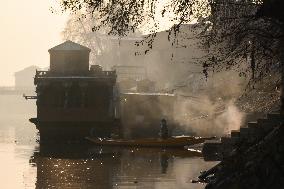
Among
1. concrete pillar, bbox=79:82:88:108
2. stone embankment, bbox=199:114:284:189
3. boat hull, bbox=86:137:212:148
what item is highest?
stone embankment, bbox=199:114:284:189

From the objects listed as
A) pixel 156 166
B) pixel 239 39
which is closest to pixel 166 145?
pixel 156 166

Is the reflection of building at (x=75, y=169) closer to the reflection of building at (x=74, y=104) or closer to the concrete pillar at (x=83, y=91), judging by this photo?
the reflection of building at (x=74, y=104)

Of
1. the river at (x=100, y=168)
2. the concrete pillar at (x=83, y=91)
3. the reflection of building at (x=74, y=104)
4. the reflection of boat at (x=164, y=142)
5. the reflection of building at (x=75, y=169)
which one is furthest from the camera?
the concrete pillar at (x=83, y=91)

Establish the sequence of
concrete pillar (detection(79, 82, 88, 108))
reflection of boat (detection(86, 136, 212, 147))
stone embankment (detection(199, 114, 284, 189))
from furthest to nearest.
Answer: concrete pillar (detection(79, 82, 88, 108))
reflection of boat (detection(86, 136, 212, 147))
stone embankment (detection(199, 114, 284, 189))

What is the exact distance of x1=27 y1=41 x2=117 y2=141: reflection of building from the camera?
58062mm

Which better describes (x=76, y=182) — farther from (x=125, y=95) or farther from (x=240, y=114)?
(x=125, y=95)

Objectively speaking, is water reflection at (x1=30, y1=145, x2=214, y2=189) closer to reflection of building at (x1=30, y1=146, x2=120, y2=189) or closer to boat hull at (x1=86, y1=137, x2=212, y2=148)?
reflection of building at (x1=30, y1=146, x2=120, y2=189)

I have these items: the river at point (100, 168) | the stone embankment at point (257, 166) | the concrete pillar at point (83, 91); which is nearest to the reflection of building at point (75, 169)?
the river at point (100, 168)

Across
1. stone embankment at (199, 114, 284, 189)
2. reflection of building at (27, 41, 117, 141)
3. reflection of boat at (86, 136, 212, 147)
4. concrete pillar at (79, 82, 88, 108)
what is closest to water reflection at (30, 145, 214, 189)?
reflection of boat at (86, 136, 212, 147)

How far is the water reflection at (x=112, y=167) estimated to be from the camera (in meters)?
25.8

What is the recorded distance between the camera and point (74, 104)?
5947 centimetres

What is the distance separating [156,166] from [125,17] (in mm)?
20240

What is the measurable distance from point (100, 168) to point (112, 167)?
2.40 ft

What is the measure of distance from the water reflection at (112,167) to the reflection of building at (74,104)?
9.23m
